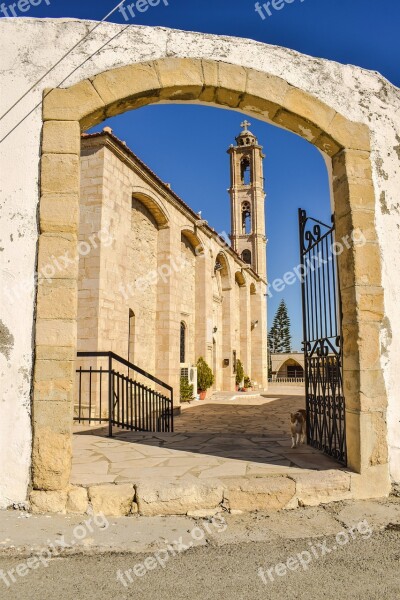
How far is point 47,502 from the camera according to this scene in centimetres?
340

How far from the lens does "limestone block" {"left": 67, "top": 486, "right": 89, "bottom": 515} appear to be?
341 centimetres

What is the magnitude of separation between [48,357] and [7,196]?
140 centimetres

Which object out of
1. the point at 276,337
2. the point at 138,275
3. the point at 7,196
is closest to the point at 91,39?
the point at 7,196

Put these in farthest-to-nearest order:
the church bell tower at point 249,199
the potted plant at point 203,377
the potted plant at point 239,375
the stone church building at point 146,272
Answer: the church bell tower at point 249,199, the potted plant at point 239,375, the potted plant at point 203,377, the stone church building at point 146,272

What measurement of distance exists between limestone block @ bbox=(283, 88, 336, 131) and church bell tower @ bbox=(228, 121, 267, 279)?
94.9 ft

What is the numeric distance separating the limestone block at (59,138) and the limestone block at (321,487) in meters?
3.36

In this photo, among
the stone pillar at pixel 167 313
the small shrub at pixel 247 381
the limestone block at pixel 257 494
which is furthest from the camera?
the small shrub at pixel 247 381

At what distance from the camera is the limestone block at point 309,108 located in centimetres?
427

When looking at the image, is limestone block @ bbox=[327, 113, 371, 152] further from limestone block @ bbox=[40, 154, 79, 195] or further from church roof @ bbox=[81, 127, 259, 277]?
church roof @ bbox=[81, 127, 259, 277]

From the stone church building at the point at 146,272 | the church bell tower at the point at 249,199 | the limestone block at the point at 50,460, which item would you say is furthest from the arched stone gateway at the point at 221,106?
the church bell tower at the point at 249,199

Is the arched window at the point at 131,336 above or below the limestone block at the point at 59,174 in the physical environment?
below

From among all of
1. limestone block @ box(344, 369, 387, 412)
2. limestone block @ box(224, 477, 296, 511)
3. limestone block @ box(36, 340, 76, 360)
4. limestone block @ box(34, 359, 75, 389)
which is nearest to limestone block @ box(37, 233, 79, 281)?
limestone block @ box(36, 340, 76, 360)

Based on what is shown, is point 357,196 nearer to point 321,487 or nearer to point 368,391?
point 368,391

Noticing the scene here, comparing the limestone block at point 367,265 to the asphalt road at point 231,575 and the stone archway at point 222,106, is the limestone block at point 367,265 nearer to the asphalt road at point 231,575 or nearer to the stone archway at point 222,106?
the stone archway at point 222,106
